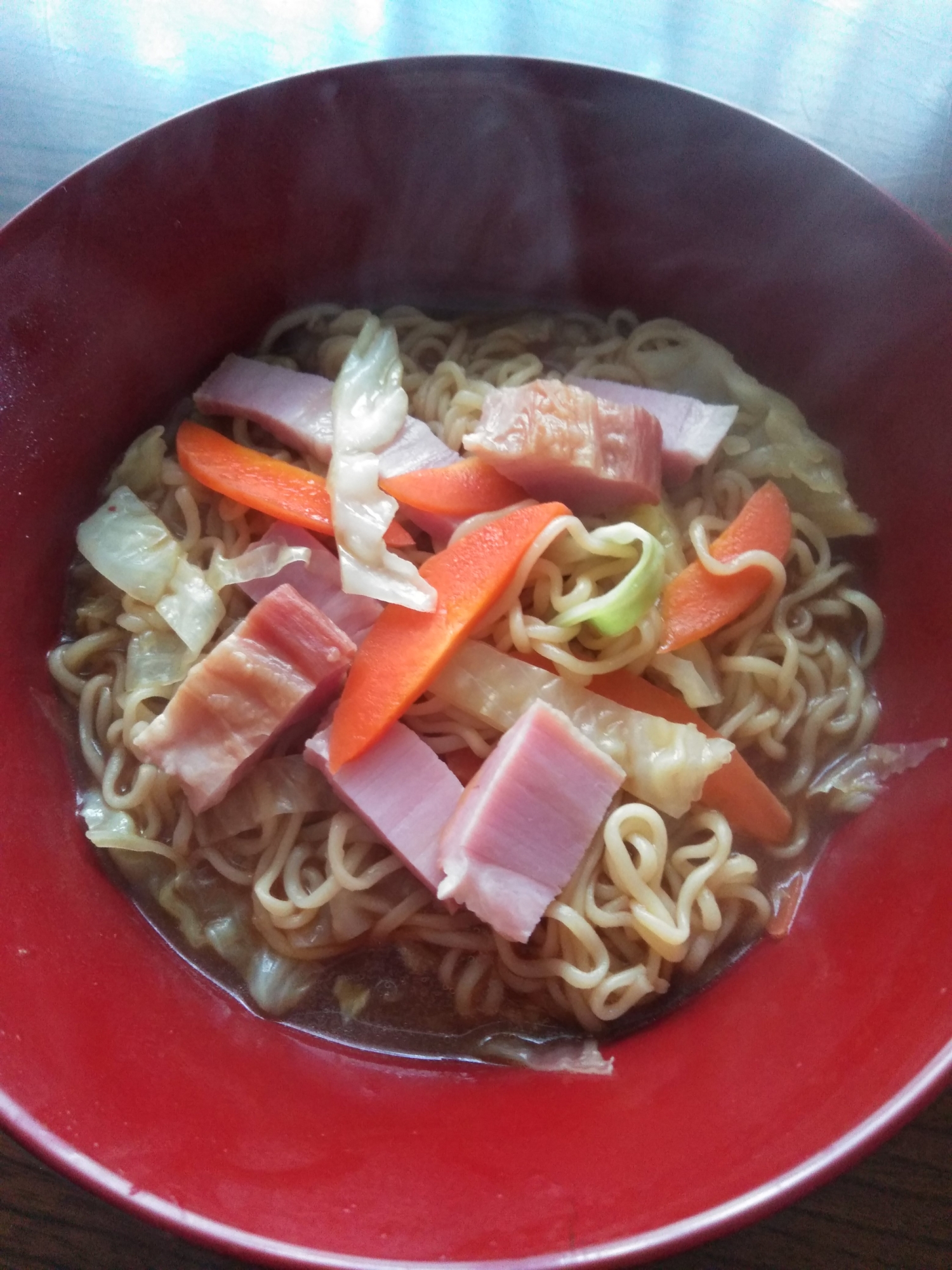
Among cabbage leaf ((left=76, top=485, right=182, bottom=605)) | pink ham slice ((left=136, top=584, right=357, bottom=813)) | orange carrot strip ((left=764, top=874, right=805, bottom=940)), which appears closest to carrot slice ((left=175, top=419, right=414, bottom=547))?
cabbage leaf ((left=76, top=485, right=182, bottom=605))

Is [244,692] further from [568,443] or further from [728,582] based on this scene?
[728,582]

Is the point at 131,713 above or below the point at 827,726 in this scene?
below

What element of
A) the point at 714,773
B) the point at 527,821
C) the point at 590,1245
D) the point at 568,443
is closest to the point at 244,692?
the point at 527,821

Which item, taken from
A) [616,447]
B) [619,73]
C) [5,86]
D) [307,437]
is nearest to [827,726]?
[616,447]

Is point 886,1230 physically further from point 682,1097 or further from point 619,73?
point 619,73

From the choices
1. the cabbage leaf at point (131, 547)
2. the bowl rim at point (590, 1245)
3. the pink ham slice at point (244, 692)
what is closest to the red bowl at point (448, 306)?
the bowl rim at point (590, 1245)

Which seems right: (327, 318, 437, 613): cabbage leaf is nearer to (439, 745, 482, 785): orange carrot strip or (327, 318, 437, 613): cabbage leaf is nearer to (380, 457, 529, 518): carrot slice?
(380, 457, 529, 518): carrot slice

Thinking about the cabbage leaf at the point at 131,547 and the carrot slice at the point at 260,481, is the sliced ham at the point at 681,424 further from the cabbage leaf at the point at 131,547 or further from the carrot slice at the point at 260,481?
the cabbage leaf at the point at 131,547
